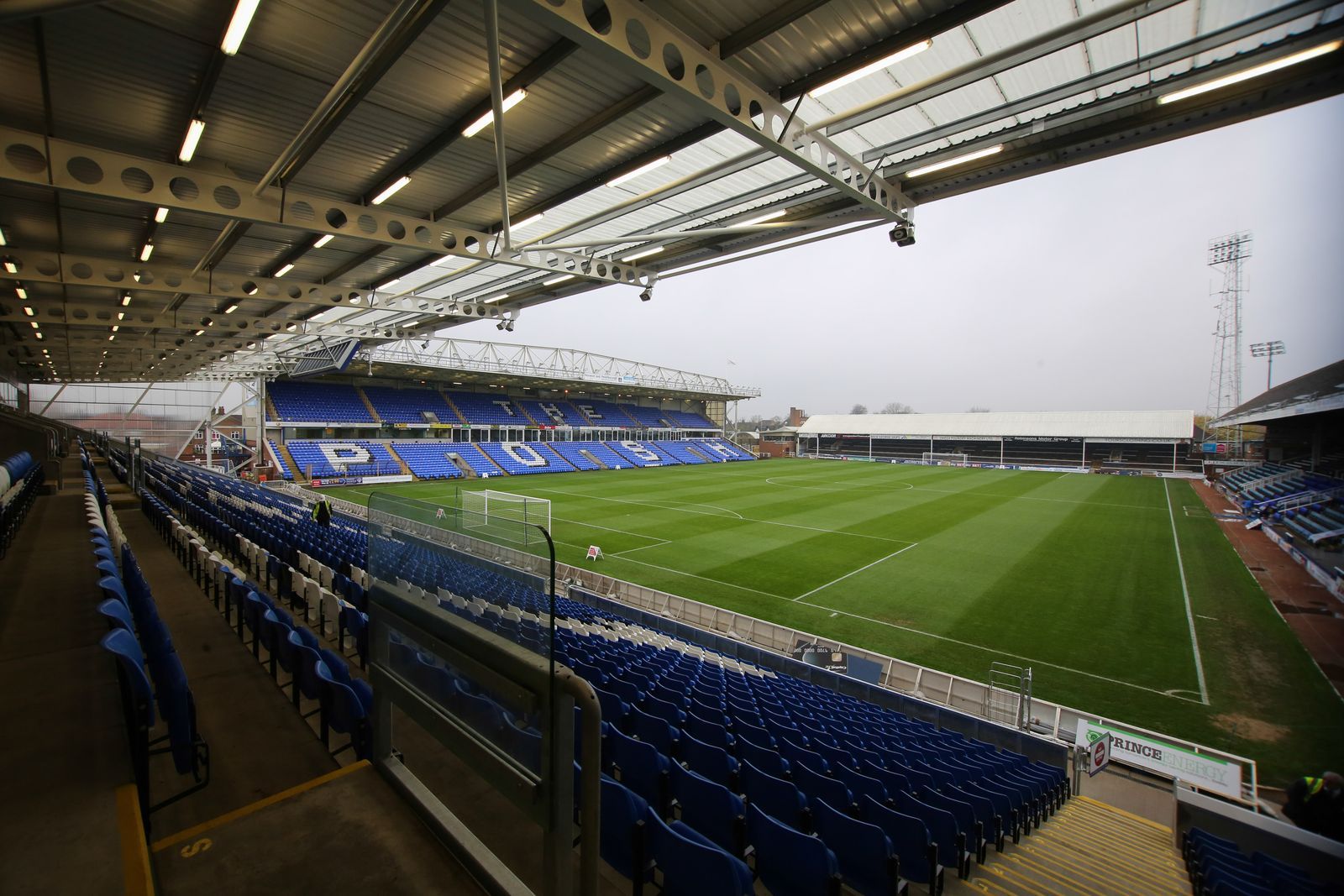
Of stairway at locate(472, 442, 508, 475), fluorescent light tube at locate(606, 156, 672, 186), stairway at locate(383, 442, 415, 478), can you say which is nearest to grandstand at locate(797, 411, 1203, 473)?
stairway at locate(472, 442, 508, 475)

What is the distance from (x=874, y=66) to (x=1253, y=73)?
9.87ft

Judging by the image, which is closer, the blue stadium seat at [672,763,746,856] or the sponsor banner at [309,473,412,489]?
the blue stadium seat at [672,763,746,856]

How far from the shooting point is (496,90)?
4.76 meters

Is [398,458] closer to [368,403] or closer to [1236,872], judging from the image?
[368,403]

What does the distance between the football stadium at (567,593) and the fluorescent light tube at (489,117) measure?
0.22ft

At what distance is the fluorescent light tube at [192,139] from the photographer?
564 centimetres

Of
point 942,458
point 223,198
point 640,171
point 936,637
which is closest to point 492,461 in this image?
point 936,637

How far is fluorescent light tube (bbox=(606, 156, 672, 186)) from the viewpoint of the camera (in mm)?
6672

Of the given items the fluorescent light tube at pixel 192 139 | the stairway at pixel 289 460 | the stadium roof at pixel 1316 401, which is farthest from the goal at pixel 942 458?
the fluorescent light tube at pixel 192 139

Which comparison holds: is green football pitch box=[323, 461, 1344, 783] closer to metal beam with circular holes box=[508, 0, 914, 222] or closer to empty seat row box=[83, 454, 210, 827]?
metal beam with circular holes box=[508, 0, 914, 222]

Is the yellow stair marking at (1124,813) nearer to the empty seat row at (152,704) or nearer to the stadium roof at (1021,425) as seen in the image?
the empty seat row at (152,704)

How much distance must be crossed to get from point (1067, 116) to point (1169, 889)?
686cm

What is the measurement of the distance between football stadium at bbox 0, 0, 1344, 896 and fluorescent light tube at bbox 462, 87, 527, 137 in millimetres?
68

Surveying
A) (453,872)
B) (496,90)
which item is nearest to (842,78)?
(496,90)
